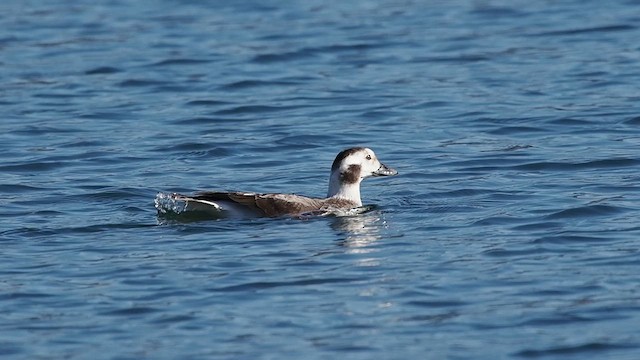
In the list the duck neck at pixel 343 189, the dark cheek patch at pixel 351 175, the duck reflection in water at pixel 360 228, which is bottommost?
the duck reflection in water at pixel 360 228

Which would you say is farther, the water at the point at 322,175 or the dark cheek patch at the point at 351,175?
the dark cheek patch at the point at 351,175

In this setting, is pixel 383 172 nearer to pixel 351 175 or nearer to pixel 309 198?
pixel 351 175

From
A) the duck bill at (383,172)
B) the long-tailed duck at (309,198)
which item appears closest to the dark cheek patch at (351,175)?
the long-tailed duck at (309,198)

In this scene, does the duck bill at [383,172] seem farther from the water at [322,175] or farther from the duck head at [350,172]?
the water at [322,175]

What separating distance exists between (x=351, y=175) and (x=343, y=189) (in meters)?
0.14

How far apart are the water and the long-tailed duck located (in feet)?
0.51

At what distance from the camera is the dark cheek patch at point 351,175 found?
46.7 ft

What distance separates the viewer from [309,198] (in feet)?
46.2

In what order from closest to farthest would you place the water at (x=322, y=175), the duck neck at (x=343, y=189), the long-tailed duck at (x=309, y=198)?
the water at (x=322, y=175), the long-tailed duck at (x=309, y=198), the duck neck at (x=343, y=189)

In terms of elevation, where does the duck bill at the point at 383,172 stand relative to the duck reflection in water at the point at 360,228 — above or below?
above

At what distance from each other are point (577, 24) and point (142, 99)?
25.2 ft

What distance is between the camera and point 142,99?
21.3 m

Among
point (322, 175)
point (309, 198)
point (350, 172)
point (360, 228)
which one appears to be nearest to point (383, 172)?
point (350, 172)

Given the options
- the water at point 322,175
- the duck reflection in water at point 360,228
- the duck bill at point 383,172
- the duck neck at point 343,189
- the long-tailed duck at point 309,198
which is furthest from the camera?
→ the duck bill at point 383,172
